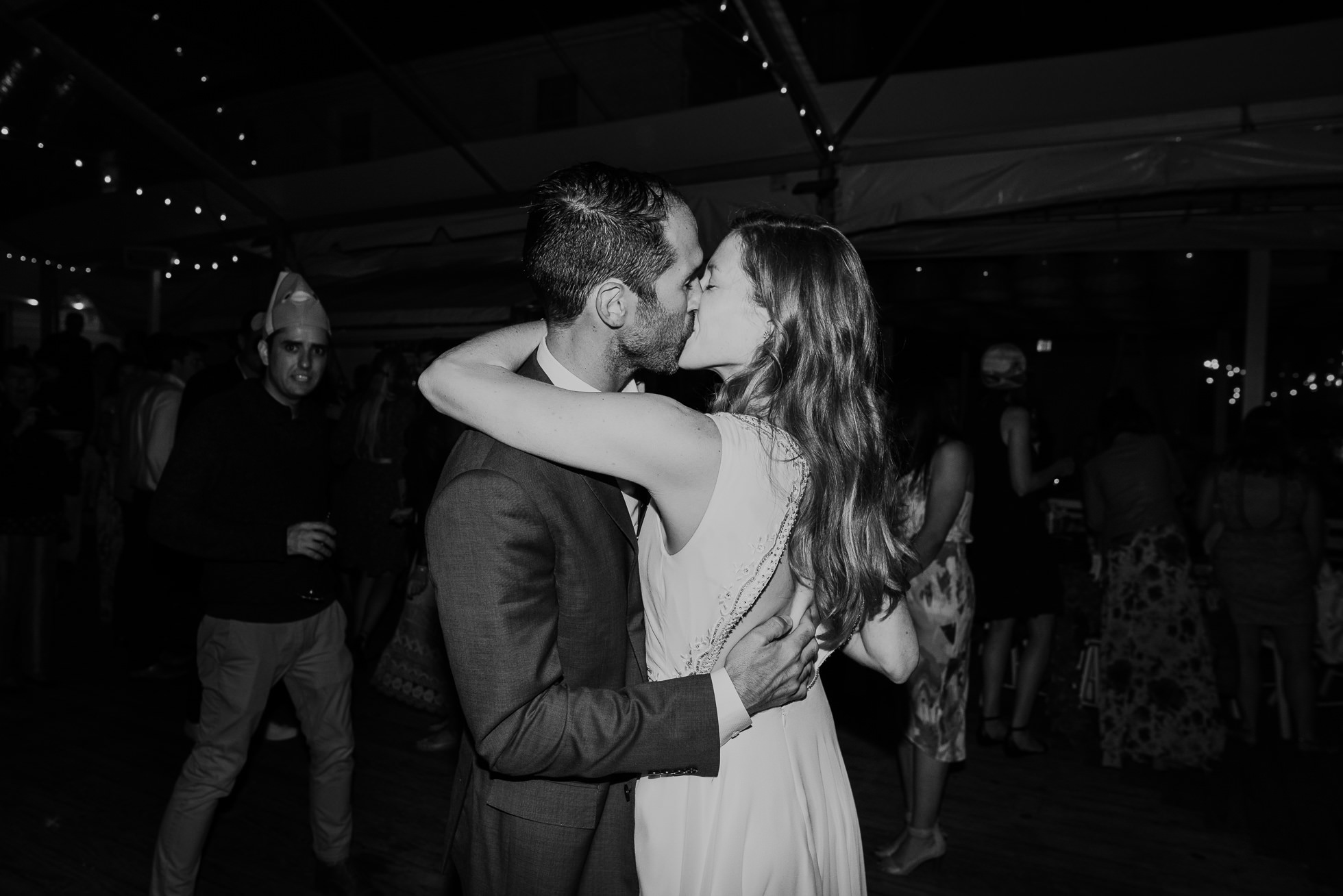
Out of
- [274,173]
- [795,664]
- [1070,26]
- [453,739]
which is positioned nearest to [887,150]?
[1070,26]

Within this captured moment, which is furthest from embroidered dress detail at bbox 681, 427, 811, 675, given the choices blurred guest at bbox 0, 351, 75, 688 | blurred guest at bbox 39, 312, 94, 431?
blurred guest at bbox 39, 312, 94, 431

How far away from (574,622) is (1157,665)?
3.87m

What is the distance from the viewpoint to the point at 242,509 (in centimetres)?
261

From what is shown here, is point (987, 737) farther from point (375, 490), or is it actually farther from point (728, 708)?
point (728, 708)

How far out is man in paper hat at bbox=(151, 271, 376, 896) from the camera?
243cm

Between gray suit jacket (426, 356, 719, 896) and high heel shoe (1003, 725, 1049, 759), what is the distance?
339 cm

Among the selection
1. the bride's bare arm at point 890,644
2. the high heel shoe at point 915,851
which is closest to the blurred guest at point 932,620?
the high heel shoe at point 915,851

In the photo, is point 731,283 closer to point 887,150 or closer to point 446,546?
point 446,546

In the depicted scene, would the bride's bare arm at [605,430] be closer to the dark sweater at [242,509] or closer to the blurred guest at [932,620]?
the dark sweater at [242,509]

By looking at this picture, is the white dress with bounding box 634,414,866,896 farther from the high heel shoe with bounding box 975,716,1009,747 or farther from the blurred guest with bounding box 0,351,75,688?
the blurred guest with bounding box 0,351,75,688

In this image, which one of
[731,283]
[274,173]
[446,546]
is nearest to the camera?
[446,546]

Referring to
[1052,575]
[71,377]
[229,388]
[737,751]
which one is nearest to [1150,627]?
[1052,575]

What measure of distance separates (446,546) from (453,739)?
327cm

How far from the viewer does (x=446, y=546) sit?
115cm
